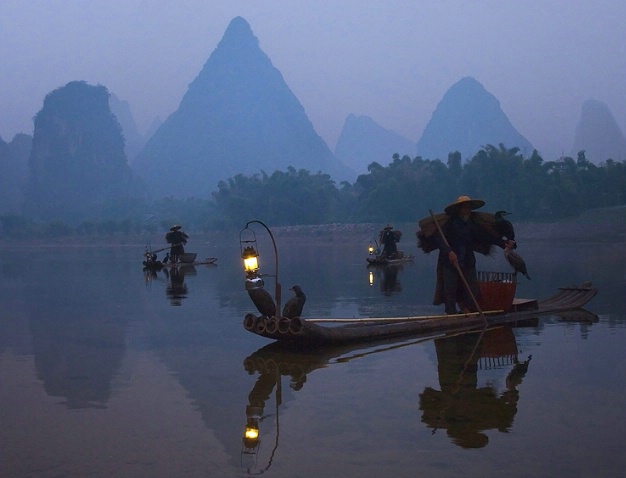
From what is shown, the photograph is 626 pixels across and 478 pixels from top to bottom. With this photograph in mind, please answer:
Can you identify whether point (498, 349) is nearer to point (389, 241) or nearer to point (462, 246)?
point (462, 246)

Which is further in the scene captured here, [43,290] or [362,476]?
[43,290]

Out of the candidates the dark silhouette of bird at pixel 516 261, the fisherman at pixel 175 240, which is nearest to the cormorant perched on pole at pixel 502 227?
the dark silhouette of bird at pixel 516 261

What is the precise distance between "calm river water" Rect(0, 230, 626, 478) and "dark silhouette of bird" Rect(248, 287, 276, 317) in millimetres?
567

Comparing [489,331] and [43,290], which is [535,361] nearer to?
[489,331]

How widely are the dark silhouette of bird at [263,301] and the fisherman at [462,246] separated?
335 centimetres

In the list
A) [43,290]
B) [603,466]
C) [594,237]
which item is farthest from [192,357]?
[594,237]

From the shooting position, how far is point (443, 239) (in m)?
11.8

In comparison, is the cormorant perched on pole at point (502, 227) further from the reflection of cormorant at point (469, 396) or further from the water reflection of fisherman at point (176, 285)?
the water reflection of fisherman at point (176, 285)

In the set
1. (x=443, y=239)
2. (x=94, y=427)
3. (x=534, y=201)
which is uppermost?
(x=534, y=201)

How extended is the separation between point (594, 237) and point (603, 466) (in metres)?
59.9

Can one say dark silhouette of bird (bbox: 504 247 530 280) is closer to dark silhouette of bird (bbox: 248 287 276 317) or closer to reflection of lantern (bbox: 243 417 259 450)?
dark silhouette of bird (bbox: 248 287 276 317)

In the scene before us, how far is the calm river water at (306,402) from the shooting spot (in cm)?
545

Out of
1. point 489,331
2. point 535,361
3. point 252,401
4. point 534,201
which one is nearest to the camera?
point 252,401

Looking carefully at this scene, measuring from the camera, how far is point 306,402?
7.24 meters
